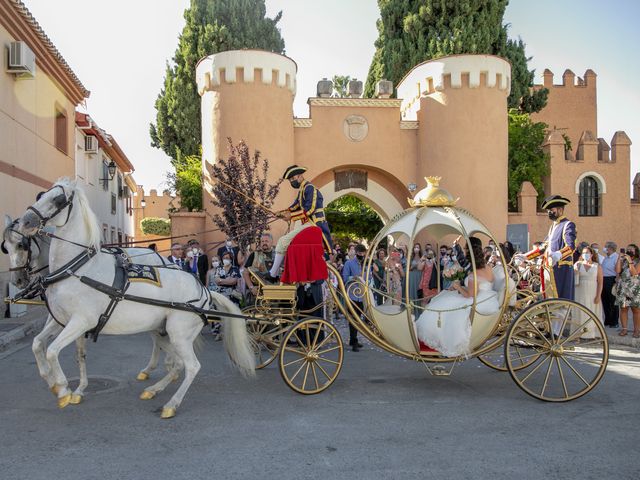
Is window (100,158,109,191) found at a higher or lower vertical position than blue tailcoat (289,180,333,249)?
higher

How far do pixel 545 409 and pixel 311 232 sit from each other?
10.9ft

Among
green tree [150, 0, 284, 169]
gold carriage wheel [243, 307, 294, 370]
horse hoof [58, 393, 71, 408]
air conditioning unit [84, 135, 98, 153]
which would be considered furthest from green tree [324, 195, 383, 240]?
horse hoof [58, 393, 71, 408]

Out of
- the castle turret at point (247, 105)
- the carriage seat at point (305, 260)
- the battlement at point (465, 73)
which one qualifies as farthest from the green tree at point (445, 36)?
the carriage seat at point (305, 260)

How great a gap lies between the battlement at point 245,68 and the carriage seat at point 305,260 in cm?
1371

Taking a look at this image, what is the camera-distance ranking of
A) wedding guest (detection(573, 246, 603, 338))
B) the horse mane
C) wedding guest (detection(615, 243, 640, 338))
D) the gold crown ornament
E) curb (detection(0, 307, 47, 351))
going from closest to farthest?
the horse mane
the gold crown ornament
curb (detection(0, 307, 47, 351))
wedding guest (detection(573, 246, 603, 338))
wedding guest (detection(615, 243, 640, 338))

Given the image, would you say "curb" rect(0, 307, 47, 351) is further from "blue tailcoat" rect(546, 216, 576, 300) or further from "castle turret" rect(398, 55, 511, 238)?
"castle turret" rect(398, 55, 511, 238)

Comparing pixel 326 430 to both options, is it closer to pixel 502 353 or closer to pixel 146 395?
pixel 146 395

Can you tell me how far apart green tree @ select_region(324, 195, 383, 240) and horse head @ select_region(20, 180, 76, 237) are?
90.9ft

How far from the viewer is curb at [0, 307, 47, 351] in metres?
9.86

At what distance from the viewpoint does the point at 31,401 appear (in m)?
6.12

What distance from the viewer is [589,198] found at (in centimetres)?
3014

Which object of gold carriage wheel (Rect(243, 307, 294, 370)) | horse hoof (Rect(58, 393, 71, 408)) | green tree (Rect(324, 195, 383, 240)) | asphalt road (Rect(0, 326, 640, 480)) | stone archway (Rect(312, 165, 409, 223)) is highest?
stone archway (Rect(312, 165, 409, 223))

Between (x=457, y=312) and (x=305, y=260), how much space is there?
1.90m

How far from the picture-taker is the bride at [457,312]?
6.53 metres
